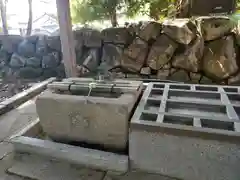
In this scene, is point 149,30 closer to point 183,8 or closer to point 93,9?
point 183,8

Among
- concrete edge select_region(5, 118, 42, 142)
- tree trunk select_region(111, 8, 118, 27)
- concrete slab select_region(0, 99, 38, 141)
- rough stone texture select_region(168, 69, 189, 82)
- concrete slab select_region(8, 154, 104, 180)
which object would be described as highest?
tree trunk select_region(111, 8, 118, 27)

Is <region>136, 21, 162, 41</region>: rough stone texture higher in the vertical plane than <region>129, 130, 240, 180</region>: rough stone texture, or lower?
higher

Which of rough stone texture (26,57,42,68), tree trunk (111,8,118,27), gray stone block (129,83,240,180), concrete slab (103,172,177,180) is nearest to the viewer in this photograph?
gray stone block (129,83,240,180)

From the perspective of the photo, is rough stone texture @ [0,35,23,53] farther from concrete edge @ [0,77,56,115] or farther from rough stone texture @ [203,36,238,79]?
rough stone texture @ [203,36,238,79]

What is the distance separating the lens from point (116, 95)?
1.47 metres

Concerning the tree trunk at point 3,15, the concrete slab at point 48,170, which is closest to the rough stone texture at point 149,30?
the concrete slab at point 48,170

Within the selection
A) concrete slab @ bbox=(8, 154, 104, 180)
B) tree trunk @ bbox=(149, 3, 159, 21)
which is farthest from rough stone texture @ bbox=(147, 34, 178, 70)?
concrete slab @ bbox=(8, 154, 104, 180)

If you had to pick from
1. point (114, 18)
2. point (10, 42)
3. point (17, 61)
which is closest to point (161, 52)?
point (114, 18)

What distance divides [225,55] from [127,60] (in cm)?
137

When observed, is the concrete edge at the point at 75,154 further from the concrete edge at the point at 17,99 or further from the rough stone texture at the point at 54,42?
the rough stone texture at the point at 54,42

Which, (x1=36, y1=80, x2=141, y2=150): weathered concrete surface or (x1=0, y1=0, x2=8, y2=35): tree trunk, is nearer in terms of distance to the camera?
(x1=36, y1=80, x2=141, y2=150): weathered concrete surface

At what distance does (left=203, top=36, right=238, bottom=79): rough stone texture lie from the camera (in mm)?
2826

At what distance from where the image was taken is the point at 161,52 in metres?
3.04

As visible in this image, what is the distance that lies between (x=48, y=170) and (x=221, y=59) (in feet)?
8.38
